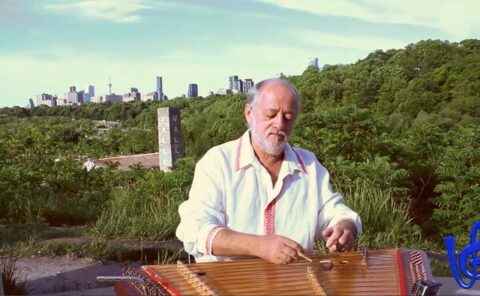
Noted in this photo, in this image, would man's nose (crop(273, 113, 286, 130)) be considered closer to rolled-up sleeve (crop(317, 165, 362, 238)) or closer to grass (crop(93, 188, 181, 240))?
rolled-up sleeve (crop(317, 165, 362, 238))

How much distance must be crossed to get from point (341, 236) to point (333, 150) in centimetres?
515

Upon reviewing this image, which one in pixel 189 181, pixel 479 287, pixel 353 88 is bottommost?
pixel 479 287

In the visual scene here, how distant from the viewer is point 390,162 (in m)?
7.69

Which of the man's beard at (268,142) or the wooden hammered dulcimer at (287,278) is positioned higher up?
the man's beard at (268,142)

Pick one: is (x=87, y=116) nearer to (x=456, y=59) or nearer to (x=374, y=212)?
(x=456, y=59)

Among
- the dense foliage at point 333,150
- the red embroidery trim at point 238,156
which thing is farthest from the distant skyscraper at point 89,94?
the red embroidery trim at point 238,156

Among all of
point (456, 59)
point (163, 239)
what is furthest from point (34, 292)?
point (456, 59)

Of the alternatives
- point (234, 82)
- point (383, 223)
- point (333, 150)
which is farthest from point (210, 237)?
point (234, 82)

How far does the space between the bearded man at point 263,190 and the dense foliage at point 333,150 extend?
3525 millimetres

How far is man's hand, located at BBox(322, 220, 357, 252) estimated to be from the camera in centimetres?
254

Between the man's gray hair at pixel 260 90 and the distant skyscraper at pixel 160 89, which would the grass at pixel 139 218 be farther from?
the man's gray hair at pixel 260 90

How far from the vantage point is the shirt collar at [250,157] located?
2.58 meters

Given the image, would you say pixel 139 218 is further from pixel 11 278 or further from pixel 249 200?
pixel 249 200

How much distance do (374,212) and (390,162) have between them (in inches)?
57.0
